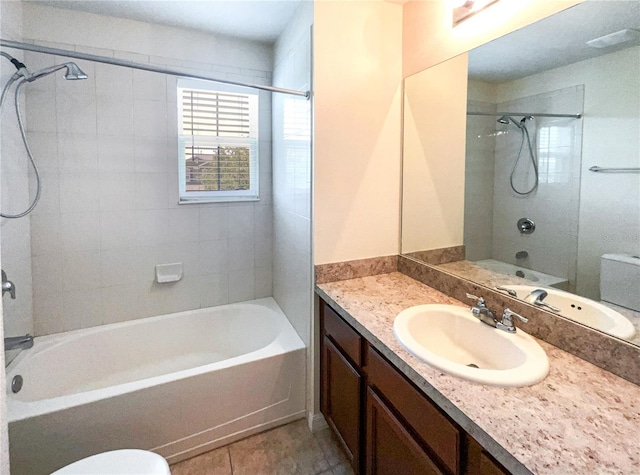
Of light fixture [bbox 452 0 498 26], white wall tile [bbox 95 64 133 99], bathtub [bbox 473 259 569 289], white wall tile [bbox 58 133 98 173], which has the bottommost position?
bathtub [bbox 473 259 569 289]

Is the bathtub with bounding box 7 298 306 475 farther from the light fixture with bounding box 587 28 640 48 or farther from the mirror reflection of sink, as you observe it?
the light fixture with bounding box 587 28 640 48

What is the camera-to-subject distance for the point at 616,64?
101cm

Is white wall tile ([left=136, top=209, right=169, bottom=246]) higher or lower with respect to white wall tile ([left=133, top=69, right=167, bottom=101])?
lower

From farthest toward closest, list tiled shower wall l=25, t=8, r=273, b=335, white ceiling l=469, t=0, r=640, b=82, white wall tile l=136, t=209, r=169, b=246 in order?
white wall tile l=136, t=209, r=169, b=246 < tiled shower wall l=25, t=8, r=273, b=335 < white ceiling l=469, t=0, r=640, b=82

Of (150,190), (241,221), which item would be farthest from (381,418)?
→ (150,190)

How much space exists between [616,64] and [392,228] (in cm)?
117

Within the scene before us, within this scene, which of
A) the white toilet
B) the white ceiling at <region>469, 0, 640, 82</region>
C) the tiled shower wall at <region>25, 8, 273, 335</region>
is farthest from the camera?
the tiled shower wall at <region>25, 8, 273, 335</region>

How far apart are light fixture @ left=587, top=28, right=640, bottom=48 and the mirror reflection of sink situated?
0.81 meters

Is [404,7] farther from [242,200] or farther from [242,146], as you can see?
[242,200]

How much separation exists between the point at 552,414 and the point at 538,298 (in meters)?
0.53

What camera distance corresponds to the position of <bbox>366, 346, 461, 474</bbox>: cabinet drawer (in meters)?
0.90

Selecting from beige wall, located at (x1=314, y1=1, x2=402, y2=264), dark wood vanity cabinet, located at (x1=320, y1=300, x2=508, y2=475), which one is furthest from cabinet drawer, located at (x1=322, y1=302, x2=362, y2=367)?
beige wall, located at (x1=314, y1=1, x2=402, y2=264)

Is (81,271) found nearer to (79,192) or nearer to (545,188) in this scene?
(79,192)

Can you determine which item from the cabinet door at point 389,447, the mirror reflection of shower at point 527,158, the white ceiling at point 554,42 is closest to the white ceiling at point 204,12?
the white ceiling at point 554,42
